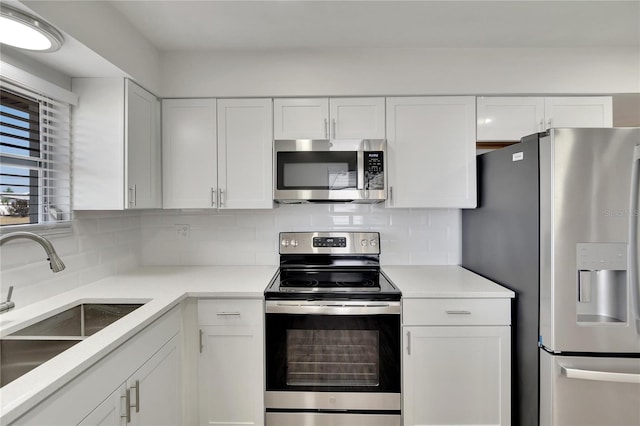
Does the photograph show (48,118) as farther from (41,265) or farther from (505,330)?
(505,330)

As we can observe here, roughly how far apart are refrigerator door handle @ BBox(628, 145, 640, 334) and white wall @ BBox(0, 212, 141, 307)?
270 centimetres

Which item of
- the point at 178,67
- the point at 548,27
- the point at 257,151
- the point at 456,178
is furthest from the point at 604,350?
the point at 178,67

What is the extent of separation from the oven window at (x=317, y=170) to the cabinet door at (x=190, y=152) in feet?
1.58

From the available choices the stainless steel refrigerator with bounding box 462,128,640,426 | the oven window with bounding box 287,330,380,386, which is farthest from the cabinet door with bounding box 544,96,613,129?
the oven window with bounding box 287,330,380,386

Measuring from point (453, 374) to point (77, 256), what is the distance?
2186 mm

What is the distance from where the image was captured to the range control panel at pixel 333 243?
2.30 metres

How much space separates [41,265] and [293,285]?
49.6 inches

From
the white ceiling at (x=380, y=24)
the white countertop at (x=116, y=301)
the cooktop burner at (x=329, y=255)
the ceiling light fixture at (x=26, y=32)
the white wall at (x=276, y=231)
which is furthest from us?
the white wall at (x=276, y=231)

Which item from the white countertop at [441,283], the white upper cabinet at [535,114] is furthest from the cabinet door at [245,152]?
the white upper cabinet at [535,114]

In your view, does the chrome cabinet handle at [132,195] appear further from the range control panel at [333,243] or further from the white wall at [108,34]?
the range control panel at [333,243]

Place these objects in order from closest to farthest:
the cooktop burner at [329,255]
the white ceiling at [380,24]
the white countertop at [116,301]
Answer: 1. the white countertop at [116,301]
2. the white ceiling at [380,24]
3. the cooktop burner at [329,255]

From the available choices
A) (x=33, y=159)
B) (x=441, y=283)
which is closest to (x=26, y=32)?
(x=33, y=159)

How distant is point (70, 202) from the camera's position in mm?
1764

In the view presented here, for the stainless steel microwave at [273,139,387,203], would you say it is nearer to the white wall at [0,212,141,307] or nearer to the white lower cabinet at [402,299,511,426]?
the white lower cabinet at [402,299,511,426]
